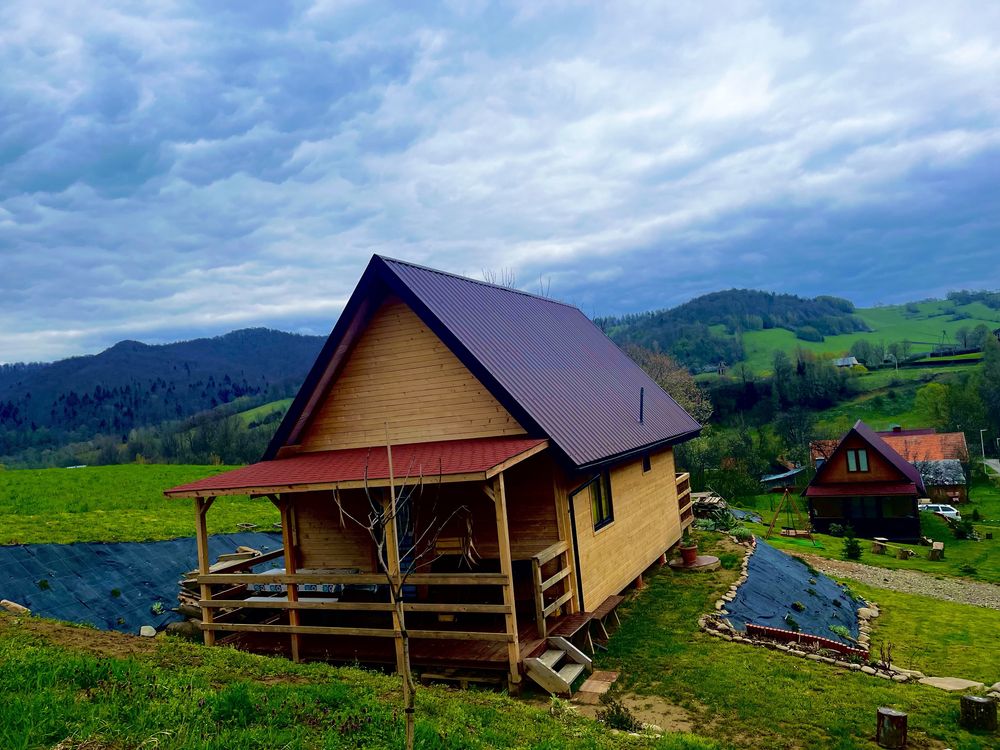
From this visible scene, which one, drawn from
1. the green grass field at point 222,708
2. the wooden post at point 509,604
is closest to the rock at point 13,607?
the green grass field at point 222,708

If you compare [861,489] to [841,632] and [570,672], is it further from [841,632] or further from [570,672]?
[570,672]

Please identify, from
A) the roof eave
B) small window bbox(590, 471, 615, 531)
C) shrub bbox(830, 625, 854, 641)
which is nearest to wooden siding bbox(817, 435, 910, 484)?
the roof eave

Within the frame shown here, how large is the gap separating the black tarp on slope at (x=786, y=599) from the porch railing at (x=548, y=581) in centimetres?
391

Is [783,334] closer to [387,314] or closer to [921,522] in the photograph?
[921,522]

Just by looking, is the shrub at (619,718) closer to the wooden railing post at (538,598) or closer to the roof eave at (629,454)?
the wooden railing post at (538,598)

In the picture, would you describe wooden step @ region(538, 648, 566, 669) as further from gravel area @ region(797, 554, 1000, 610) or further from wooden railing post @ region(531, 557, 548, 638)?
gravel area @ region(797, 554, 1000, 610)

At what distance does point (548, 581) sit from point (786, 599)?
7790 mm

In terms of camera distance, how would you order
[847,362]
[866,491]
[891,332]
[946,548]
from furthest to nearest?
[891,332], [847,362], [866,491], [946,548]

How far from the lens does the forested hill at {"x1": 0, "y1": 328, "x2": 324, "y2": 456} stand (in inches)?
4577

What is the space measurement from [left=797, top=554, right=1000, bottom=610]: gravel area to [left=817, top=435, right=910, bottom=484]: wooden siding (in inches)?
594

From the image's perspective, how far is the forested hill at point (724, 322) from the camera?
127 meters

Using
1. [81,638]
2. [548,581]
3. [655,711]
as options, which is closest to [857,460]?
[548,581]

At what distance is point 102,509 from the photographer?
21234 mm

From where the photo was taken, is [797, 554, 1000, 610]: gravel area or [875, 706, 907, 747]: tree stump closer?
[875, 706, 907, 747]: tree stump
